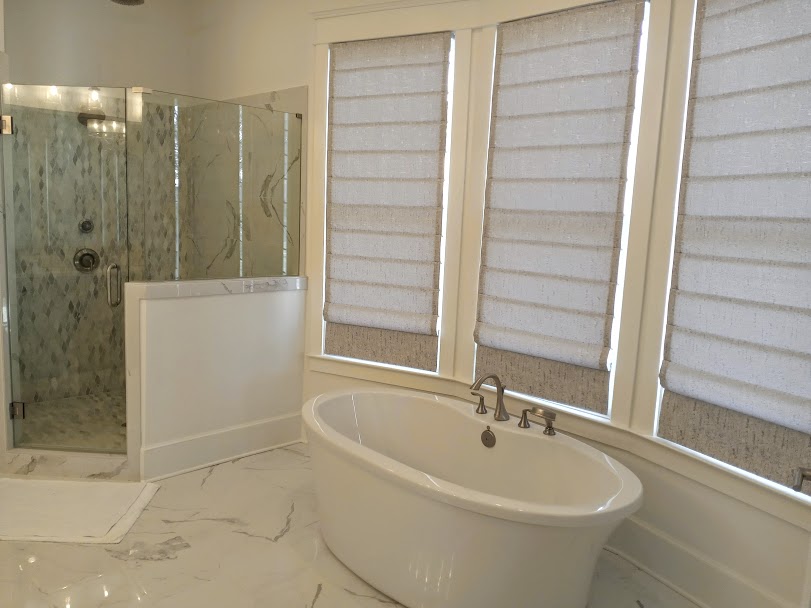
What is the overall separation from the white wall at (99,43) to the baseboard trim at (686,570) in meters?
3.71

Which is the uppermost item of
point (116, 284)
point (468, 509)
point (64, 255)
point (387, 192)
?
point (387, 192)

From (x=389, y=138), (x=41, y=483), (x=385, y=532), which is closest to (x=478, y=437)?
(x=385, y=532)

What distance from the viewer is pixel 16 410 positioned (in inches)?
118

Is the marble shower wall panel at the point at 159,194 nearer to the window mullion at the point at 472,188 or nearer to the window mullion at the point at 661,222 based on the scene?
the window mullion at the point at 472,188

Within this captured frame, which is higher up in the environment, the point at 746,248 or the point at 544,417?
the point at 746,248

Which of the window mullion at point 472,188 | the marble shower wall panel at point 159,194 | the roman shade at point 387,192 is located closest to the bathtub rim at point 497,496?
the window mullion at point 472,188

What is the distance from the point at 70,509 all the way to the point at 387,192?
6.83ft

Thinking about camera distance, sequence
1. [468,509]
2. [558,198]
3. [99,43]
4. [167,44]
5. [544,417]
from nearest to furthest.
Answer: [468,509]
[544,417]
[558,198]
[99,43]
[167,44]

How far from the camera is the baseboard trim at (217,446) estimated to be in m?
2.94

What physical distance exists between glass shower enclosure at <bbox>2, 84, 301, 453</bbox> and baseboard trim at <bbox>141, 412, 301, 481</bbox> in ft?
1.11

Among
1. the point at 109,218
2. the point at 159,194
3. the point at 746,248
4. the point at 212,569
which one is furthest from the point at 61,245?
the point at 746,248

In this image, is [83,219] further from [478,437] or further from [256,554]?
[478,437]

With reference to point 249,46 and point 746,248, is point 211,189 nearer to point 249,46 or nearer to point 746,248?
point 249,46

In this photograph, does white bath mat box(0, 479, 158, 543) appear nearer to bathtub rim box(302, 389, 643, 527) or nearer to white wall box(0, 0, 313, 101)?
bathtub rim box(302, 389, 643, 527)
